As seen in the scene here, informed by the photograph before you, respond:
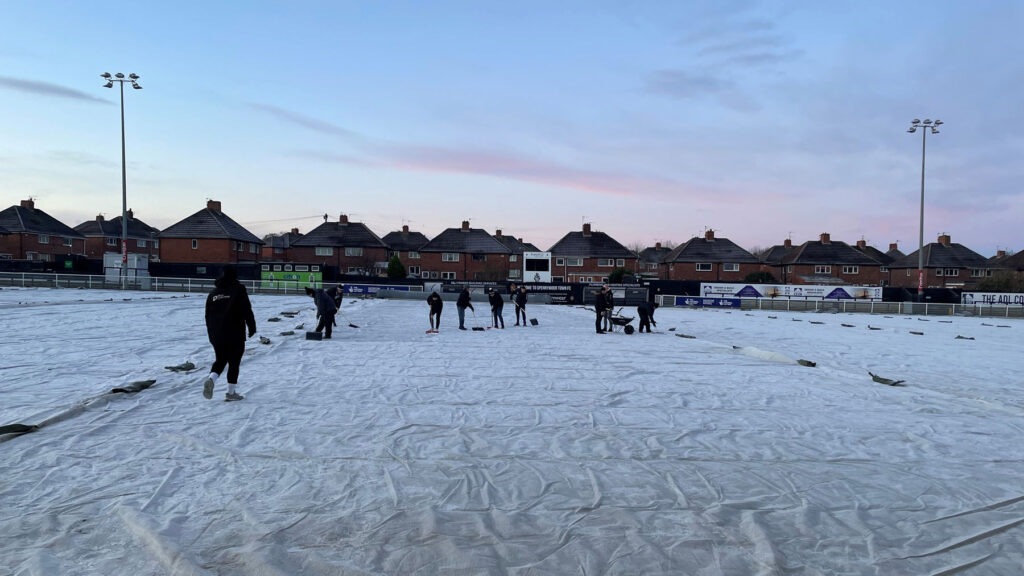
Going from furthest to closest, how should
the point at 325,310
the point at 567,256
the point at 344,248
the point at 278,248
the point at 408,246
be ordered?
the point at 278,248 < the point at 408,246 < the point at 344,248 < the point at 567,256 < the point at 325,310

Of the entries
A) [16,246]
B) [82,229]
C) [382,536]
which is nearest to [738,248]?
[382,536]

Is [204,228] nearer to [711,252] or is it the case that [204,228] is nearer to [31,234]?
[31,234]

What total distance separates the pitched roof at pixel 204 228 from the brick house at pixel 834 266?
2658 inches

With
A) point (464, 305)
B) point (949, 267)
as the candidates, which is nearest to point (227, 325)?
point (464, 305)

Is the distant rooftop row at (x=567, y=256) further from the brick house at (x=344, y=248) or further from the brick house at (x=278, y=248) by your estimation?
the brick house at (x=278, y=248)

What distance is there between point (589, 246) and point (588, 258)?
165 cm

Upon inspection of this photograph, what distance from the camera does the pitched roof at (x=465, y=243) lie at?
7062cm

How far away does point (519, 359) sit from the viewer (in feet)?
41.1

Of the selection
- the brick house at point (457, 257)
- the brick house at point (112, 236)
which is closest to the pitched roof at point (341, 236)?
the brick house at point (457, 257)

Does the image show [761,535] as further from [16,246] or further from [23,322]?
[16,246]

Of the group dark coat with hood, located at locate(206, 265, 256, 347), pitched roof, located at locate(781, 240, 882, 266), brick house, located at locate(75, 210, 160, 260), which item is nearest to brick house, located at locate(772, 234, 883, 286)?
pitched roof, located at locate(781, 240, 882, 266)

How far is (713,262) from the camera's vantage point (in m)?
68.2

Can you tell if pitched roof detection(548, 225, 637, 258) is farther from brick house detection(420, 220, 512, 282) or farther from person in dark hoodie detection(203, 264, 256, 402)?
person in dark hoodie detection(203, 264, 256, 402)

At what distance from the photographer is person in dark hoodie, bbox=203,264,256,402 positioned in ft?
24.6
